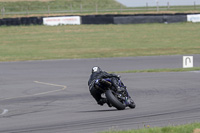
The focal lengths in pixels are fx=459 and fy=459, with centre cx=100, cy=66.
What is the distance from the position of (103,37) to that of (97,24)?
3424 mm

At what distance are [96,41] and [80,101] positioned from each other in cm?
2836

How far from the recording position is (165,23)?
48.2 metres

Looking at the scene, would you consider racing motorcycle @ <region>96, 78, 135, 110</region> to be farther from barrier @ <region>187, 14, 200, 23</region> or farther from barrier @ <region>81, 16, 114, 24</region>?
barrier @ <region>187, 14, 200, 23</region>

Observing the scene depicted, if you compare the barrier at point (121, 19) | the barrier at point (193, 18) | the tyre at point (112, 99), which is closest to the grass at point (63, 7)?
the barrier at point (193, 18)

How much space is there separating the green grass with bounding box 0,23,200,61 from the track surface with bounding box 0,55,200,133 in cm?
792

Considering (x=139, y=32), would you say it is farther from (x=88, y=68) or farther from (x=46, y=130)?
(x=46, y=130)

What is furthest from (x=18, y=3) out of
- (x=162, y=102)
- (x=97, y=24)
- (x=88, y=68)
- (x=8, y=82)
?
(x=162, y=102)

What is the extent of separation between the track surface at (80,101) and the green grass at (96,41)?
7925mm

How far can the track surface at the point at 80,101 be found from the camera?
1034 cm

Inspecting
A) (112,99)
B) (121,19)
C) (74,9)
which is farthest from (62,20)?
(112,99)

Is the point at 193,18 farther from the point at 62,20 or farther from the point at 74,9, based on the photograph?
the point at 74,9

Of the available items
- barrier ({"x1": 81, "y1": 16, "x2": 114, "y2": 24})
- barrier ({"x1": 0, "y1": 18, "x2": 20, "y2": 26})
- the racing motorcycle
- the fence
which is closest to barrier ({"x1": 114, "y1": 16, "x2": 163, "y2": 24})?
barrier ({"x1": 81, "y1": 16, "x2": 114, "y2": 24})

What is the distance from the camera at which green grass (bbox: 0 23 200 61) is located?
3619 centimetres

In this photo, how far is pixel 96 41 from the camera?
4291cm
